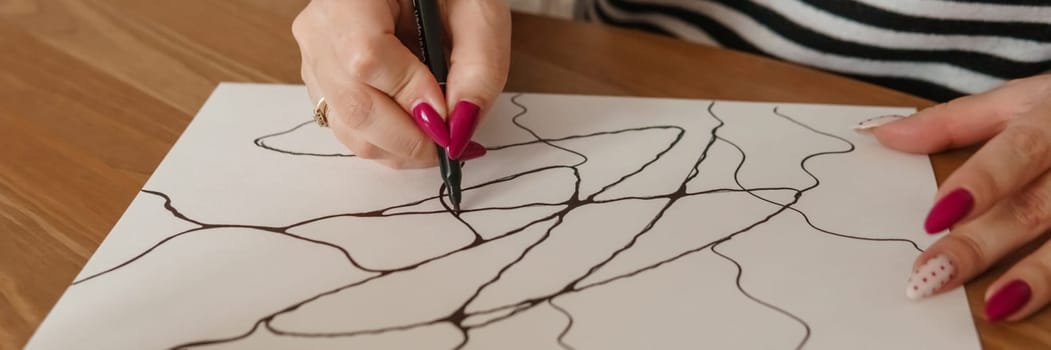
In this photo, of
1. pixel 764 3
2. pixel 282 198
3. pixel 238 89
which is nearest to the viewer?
pixel 282 198

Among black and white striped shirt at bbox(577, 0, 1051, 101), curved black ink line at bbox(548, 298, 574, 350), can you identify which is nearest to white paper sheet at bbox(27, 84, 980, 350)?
curved black ink line at bbox(548, 298, 574, 350)

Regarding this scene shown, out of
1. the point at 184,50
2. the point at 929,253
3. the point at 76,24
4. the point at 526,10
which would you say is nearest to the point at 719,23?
the point at 526,10

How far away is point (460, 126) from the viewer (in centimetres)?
53

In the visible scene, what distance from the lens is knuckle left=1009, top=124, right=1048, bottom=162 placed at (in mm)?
522

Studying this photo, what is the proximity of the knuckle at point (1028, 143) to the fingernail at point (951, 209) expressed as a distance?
0.21 feet

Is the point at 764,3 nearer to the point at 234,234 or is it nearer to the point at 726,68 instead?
the point at 726,68

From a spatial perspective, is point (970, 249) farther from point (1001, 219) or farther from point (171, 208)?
point (171, 208)

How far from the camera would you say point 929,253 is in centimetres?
49

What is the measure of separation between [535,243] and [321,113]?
199 millimetres

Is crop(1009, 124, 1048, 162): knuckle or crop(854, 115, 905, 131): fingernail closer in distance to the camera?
crop(1009, 124, 1048, 162): knuckle

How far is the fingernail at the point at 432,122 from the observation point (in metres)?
0.53

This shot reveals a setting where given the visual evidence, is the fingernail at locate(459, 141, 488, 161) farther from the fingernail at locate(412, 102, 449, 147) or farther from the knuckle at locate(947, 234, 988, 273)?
the knuckle at locate(947, 234, 988, 273)

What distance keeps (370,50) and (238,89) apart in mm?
207

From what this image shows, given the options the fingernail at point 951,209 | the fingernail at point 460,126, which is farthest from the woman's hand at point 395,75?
the fingernail at point 951,209
